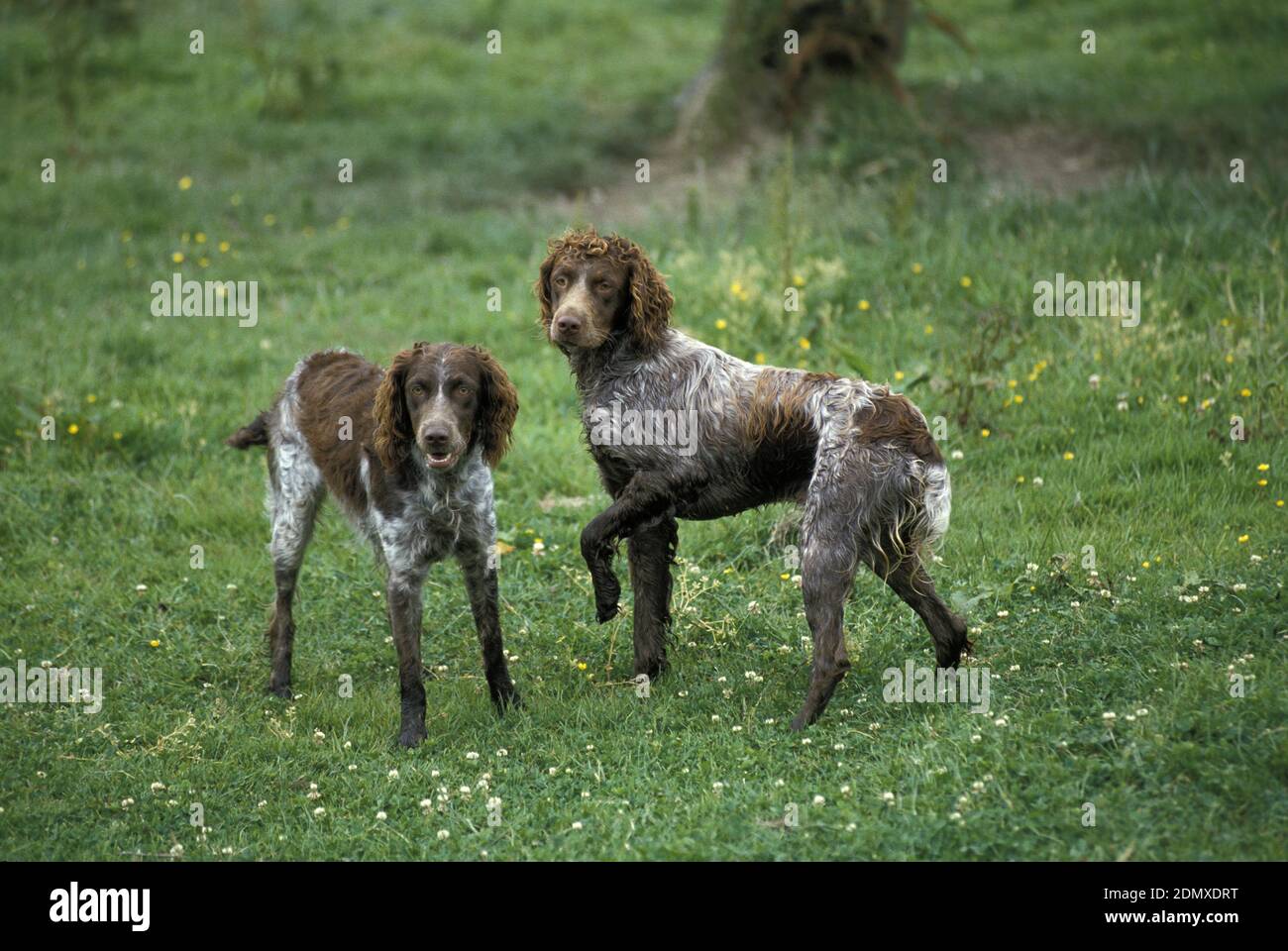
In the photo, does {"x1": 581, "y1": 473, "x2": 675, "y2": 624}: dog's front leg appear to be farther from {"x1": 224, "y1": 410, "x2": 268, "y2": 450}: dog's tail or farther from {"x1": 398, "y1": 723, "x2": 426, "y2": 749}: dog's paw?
{"x1": 224, "y1": 410, "x2": 268, "y2": 450}: dog's tail

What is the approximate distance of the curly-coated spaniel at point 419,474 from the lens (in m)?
5.82

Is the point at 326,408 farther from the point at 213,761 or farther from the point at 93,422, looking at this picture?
the point at 93,422

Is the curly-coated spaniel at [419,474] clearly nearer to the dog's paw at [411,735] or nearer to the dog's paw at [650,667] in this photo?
the dog's paw at [411,735]

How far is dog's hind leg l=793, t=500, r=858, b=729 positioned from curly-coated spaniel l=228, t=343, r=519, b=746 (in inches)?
54.9

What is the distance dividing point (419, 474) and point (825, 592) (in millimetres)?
1834

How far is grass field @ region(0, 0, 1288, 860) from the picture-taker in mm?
5172

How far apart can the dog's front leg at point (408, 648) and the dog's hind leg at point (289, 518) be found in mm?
895

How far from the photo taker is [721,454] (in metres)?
6.00

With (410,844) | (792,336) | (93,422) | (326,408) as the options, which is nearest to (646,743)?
(410,844)

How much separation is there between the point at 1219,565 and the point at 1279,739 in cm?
183

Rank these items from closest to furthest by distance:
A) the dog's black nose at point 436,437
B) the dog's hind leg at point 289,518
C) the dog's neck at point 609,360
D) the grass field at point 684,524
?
the grass field at point 684,524 < the dog's black nose at point 436,437 < the dog's neck at point 609,360 < the dog's hind leg at point 289,518

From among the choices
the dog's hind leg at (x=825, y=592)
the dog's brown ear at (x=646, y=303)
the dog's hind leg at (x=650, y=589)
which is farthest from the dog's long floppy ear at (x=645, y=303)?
the dog's hind leg at (x=825, y=592)

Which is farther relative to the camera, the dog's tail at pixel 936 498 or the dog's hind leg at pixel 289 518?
the dog's hind leg at pixel 289 518

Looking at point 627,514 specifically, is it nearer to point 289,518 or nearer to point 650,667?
point 650,667
